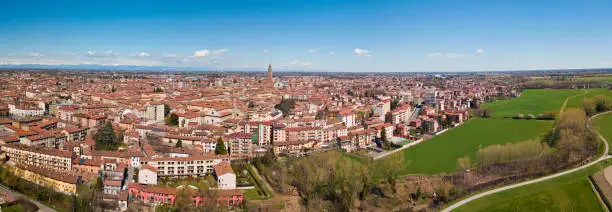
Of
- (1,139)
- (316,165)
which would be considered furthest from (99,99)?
(316,165)

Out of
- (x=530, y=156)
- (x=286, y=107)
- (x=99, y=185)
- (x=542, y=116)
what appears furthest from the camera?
(x=286, y=107)

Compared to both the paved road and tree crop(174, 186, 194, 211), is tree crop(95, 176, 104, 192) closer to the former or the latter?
the paved road

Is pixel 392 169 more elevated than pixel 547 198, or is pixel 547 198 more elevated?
pixel 392 169

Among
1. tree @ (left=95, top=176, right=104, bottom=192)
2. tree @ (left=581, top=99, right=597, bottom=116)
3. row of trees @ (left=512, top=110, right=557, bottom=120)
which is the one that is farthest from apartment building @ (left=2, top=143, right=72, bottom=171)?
tree @ (left=581, top=99, right=597, bottom=116)

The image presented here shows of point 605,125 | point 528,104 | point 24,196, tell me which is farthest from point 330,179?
point 528,104

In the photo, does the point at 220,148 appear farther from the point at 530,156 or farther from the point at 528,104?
the point at 528,104

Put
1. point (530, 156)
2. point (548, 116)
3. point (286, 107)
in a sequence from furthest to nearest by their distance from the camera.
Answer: point (286, 107) → point (548, 116) → point (530, 156)

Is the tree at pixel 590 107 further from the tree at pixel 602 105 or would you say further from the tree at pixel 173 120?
the tree at pixel 173 120

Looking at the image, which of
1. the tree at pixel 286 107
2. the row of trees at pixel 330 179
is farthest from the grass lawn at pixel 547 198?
the tree at pixel 286 107
